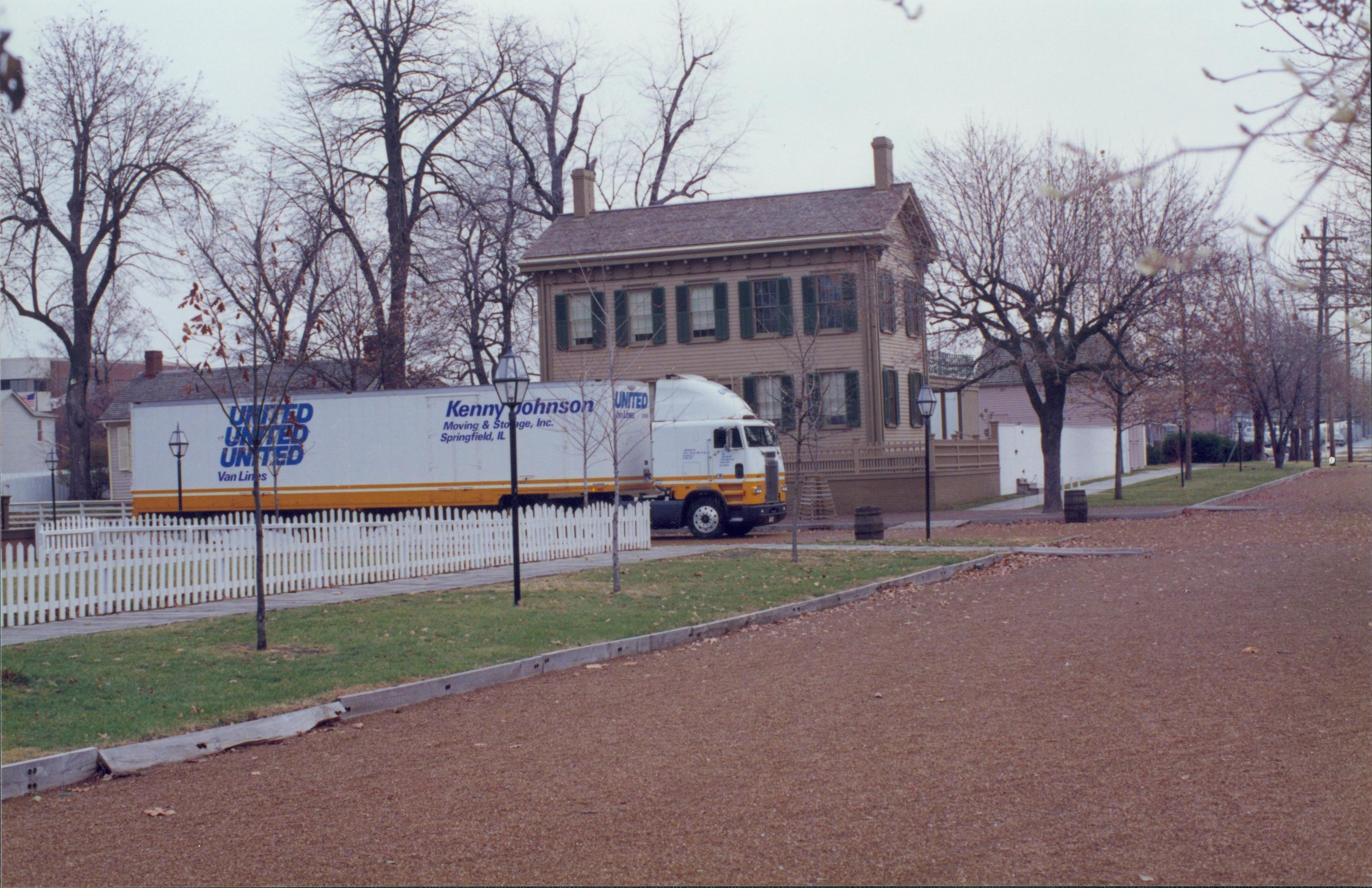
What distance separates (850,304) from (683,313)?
5.08 meters

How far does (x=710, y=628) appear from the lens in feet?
43.3

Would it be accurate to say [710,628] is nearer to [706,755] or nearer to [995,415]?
[706,755]

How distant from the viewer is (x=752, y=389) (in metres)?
36.2

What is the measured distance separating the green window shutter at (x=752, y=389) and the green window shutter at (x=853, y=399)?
8.70ft

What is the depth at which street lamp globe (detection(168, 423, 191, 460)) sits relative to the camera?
1109 inches

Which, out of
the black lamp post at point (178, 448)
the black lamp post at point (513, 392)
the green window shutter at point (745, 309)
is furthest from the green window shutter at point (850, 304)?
the black lamp post at point (513, 392)

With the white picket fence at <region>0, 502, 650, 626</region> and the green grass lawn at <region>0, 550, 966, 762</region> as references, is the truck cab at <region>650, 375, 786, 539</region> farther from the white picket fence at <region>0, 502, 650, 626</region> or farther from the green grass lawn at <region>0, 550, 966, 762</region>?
the green grass lawn at <region>0, 550, 966, 762</region>

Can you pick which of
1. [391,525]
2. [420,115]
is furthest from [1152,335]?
[420,115]

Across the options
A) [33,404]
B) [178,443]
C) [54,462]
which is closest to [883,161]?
[178,443]

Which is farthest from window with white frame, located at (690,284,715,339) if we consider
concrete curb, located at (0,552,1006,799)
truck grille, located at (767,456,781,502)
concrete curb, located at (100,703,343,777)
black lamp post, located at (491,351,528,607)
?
concrete curb, located at (100,703,343,777)

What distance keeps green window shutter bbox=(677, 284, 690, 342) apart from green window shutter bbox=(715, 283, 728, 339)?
0.89 m

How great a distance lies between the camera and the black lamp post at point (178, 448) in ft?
92.4

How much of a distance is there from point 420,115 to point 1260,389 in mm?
40019

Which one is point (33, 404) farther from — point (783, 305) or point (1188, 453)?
point (1188, 453)
